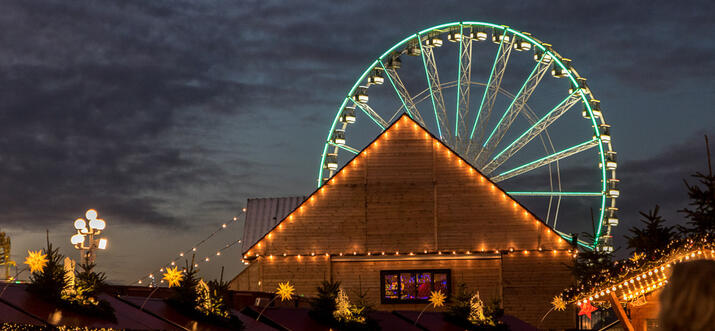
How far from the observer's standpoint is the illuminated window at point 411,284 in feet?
85.8

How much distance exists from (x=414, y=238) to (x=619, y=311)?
10973mm

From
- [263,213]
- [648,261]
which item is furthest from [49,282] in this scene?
[263,213]

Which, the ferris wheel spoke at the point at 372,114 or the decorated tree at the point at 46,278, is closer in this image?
the decorated tree at the point at 46,278

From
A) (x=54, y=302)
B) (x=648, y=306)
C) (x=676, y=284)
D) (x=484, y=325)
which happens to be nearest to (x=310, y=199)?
(x=484, y=325)

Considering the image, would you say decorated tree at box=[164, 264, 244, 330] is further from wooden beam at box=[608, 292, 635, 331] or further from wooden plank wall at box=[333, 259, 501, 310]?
wooden plank wall at box=[333, 259, 501, 310]

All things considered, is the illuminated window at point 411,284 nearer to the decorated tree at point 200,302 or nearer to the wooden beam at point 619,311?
the wooden beam at point 619,311

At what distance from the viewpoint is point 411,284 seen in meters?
26.4

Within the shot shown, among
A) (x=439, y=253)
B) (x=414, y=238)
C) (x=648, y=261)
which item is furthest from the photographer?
(x=414, y=238)

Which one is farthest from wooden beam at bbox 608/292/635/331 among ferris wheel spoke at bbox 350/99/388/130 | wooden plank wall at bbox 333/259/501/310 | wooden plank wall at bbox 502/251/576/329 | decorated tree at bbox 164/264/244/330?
ferris wheel spoke at bbox 350/99/388/130

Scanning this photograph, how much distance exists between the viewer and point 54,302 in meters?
10.1

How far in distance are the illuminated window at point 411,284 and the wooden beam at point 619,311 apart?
32.1ft

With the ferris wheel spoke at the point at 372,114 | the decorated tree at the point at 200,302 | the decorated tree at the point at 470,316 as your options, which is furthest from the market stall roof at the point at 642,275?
the ferris wheel spoke at the point at 372,114

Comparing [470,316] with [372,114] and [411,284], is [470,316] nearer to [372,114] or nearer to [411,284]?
[411,284]

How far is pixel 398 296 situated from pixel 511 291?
3.57m
